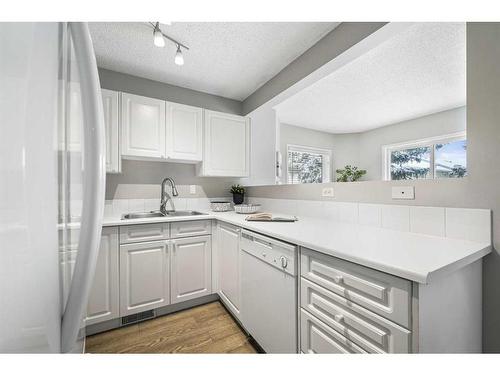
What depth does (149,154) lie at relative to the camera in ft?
6.75

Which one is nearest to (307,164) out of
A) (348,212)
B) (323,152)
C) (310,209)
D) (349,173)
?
(323,152)

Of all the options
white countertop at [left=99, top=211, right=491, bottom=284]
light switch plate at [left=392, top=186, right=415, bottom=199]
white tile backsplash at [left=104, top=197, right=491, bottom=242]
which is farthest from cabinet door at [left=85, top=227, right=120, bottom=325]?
light switch plate at [left=392, top=186, right=415, bottom=199]

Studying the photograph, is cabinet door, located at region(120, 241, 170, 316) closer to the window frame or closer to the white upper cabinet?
the white upper cabinet

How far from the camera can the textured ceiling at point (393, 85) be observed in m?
1.85

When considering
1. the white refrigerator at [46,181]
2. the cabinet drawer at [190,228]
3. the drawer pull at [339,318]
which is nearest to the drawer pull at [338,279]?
the drawer pull at [339,318]

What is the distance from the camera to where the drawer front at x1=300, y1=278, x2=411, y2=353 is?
71cm

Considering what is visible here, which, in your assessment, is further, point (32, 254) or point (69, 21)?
point (69, 21)

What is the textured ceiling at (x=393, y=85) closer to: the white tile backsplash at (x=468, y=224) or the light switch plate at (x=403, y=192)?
the light switch plate at (x=403, y=192)

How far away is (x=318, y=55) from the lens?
1.71 m

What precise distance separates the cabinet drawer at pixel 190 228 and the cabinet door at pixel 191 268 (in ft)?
0.15
